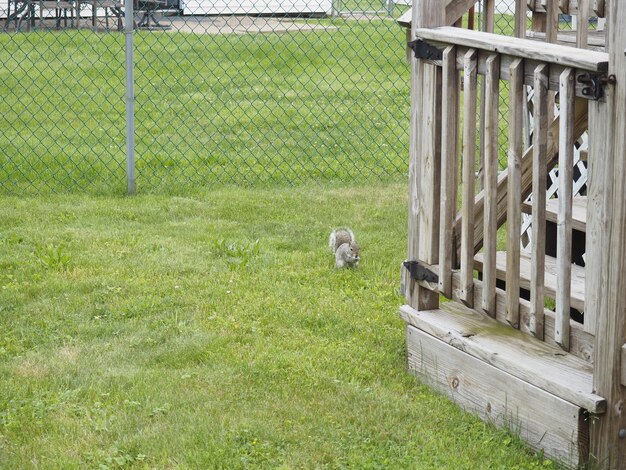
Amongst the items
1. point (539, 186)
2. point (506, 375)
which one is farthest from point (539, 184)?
point (506, 375)

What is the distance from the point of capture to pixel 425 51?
176 inches

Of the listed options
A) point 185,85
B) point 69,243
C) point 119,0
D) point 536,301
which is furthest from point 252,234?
point 119,0

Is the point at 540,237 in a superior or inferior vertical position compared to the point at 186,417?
superior

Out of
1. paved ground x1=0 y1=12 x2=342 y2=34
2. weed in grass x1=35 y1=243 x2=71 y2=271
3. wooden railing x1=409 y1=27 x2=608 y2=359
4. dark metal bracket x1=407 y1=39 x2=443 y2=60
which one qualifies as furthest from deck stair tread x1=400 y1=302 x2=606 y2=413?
paved ground x1=0 y1=12 x2=342 y2=34

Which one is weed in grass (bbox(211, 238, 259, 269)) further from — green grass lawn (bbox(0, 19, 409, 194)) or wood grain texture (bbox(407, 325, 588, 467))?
wood grain texture (bbox(407, 325, 588, 467))

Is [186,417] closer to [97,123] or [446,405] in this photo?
[446,405]

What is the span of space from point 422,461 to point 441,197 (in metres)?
1.20

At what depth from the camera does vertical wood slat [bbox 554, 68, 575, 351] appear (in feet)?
11.9

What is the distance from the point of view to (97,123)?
10.8 meters

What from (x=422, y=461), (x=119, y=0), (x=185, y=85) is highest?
(x=119, y=0)

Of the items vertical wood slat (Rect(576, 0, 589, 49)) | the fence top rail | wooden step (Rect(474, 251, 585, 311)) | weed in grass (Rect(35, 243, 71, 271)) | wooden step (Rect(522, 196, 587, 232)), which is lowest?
weed in grass (Rect(35, 243, 71, 271))

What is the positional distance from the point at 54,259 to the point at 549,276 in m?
3.23

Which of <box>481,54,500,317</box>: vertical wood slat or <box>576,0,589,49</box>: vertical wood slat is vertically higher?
<box>576,0,589,49</box>: vertical wood slat

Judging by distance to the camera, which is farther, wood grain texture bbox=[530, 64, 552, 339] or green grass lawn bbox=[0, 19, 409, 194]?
green grass lawn bbox=[0, 19, 409, 194]
